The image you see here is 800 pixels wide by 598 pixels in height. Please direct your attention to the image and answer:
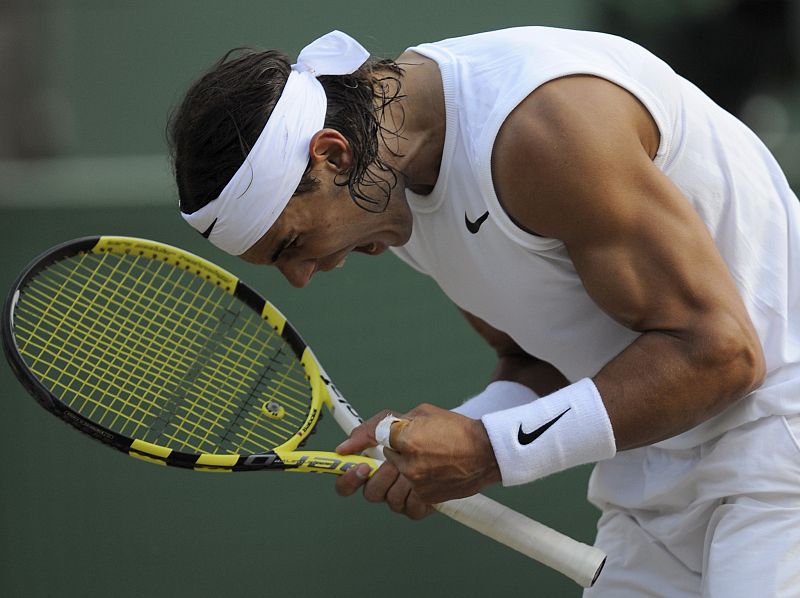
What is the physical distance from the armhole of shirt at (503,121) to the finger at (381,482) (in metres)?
0.46

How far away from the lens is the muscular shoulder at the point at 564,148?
1.48 m

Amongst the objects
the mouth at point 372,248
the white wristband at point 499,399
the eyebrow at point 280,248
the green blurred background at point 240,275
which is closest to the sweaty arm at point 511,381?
the white wristband at point 499,399

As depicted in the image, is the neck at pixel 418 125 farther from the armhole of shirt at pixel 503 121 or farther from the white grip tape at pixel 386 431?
the white grip tape at pixel 386 431

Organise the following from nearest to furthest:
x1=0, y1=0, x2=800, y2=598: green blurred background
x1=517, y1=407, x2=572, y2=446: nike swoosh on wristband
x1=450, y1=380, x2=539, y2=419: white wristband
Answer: x1=517, y1=407, x2=572, y2=446: nike swoosh on wristband
x1=450, y1=380, x2=539, y2=419: white wristband
x1=0, y1=0, x2=800, y2=598: green blurred background

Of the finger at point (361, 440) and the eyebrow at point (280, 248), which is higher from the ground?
the eyebrow at point (280, 248)

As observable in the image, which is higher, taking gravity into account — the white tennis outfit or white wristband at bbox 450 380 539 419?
the white tennis outfit

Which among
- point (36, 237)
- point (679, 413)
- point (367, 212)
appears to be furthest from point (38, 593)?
point (679, 413)

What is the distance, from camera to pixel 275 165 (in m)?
1.65

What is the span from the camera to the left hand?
1614 millimetres

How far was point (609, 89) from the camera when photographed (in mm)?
1549

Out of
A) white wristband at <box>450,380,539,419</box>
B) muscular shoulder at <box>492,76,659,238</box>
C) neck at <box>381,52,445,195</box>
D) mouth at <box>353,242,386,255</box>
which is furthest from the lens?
white wristband at <box>450,380,539,419</box>

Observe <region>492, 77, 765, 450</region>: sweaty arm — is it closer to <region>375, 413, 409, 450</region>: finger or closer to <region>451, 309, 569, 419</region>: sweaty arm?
<region>375, 413, 409, 450</region>: finger

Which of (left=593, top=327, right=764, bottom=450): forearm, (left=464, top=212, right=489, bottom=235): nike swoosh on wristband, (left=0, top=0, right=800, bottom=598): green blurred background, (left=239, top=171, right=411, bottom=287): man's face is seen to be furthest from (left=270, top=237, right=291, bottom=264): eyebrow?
(left=0, top=0, right=800, bottom=598): green blurred background

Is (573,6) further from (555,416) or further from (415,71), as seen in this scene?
(555,416)
